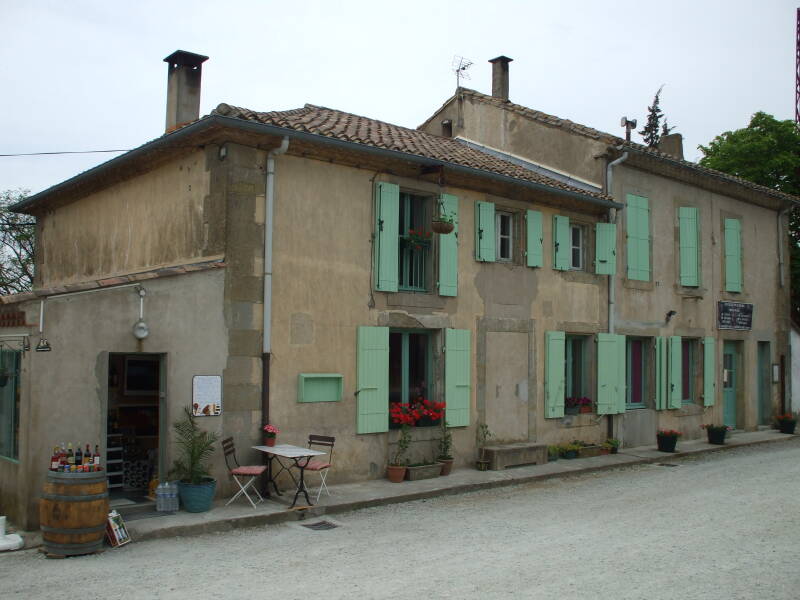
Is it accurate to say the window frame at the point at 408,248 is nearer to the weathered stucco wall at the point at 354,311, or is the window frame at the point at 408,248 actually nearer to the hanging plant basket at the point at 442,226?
the weathered stucco wall at the point at 354,311

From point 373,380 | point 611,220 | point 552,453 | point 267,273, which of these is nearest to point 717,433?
point 552,453

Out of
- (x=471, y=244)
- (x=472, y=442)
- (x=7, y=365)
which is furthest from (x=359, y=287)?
(x=7, y=365)

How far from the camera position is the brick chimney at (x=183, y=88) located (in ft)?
39.3

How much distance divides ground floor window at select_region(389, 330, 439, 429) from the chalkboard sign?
8585mm

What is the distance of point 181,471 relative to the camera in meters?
8.52

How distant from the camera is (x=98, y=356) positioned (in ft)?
26.5

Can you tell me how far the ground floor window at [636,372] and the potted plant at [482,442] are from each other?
13.7 feet

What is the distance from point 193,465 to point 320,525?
1.55 metres

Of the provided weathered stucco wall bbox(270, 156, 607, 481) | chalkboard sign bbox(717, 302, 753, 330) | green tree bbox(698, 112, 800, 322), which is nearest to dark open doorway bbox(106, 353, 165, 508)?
weathered stucco wall bbox(270, 156, 607, 481)

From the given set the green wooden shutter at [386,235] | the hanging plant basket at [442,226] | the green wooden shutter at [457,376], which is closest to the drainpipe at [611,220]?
the green wooden shutter at [457,376]

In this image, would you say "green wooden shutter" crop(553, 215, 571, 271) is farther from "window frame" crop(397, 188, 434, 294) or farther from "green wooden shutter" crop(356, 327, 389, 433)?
"green wooden shutter" crop(356, 327, 389, 433)

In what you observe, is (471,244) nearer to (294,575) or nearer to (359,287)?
(359,287)

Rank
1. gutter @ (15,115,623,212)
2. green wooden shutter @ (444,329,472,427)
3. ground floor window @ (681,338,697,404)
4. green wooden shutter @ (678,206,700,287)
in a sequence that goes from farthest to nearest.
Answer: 1. ground floor window @ (681,338,697,404)
2. green wooden shutter @ (678,206,700,287)
3. green wooden shutter @ (444,329,472,427)
4. gutter @ (15,115,623,212)

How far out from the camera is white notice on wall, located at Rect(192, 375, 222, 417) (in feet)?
28.6
